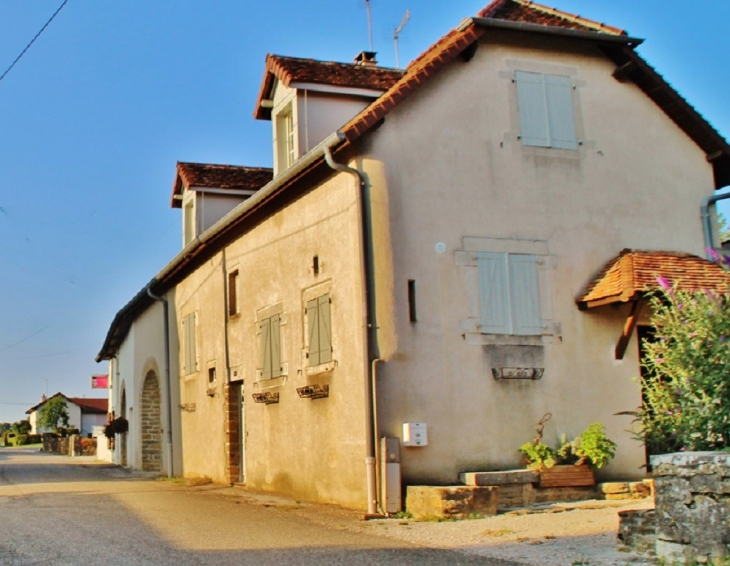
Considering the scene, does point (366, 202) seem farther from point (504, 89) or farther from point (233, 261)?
point (233, 261)

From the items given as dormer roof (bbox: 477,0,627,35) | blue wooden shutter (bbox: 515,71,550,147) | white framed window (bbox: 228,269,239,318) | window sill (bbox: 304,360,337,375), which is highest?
dormer roof (bbox: 477,0,627,35)

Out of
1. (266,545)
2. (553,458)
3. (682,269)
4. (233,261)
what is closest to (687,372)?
(266,545)

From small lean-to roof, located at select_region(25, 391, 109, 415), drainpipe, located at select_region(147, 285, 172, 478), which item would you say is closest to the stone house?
drainpipe, located at select_region(147, 285, 172, 478)

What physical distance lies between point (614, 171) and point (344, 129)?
4.28m

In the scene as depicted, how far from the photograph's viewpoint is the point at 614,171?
1362 cm

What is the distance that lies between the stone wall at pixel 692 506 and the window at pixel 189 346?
14.2m

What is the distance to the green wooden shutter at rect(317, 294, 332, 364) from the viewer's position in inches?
512

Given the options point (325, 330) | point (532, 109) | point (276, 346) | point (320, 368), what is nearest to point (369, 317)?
point (325, 330)

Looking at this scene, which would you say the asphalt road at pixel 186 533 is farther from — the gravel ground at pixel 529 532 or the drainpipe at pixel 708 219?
the drainpipe at pixel 708 219

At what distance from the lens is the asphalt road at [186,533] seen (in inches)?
322

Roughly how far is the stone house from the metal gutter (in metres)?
0.04

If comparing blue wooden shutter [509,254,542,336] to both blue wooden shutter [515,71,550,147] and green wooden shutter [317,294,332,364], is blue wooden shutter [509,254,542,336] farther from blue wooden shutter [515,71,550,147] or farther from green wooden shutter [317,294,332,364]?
green wooden shutter [317,294,332,364]

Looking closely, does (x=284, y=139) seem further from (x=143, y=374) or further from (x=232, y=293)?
(x=143, y=374)

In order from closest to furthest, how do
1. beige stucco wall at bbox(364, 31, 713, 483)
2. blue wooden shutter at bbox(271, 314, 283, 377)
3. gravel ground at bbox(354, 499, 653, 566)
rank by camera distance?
gravel ground at bbox(354, 499, 653, 566)
beige stucco wall at bbox(364, 31, 713, 483)
blue wooden shutter at bbox(271, 314, 283, 377)
